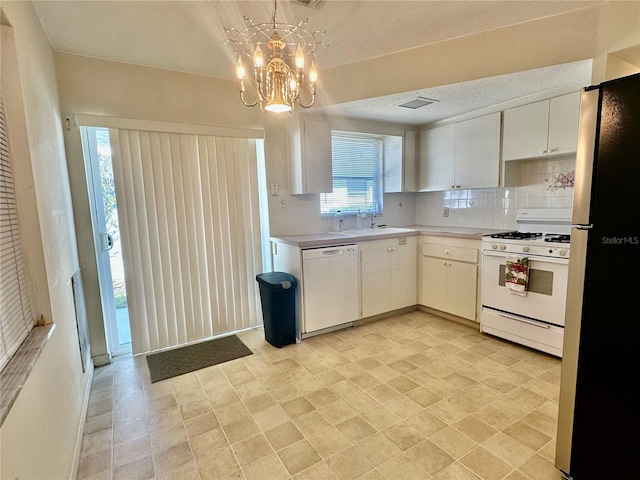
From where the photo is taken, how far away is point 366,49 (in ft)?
8.66

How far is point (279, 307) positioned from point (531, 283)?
212cm

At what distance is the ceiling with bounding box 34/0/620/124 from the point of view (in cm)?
197

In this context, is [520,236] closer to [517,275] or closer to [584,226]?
[517,275]

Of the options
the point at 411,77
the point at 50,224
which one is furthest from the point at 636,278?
the point at 50,224

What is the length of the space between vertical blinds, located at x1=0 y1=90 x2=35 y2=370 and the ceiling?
110 centimetres

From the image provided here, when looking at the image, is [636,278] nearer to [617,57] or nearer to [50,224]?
[617,57]

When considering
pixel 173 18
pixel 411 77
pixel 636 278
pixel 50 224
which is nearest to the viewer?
pixel 636 278

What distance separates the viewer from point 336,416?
2035 mm

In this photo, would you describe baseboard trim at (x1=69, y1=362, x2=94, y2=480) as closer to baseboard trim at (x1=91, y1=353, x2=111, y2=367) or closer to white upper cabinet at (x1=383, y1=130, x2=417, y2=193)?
baseboard trim at (x1=91, y1=353, x2=111, y2=367)

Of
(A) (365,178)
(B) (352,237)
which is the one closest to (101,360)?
(B) (352,237)

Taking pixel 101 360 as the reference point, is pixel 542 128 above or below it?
above

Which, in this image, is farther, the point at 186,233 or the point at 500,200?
the point at 500,200

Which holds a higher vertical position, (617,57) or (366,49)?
(366,49)

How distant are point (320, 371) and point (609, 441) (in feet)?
5.60
